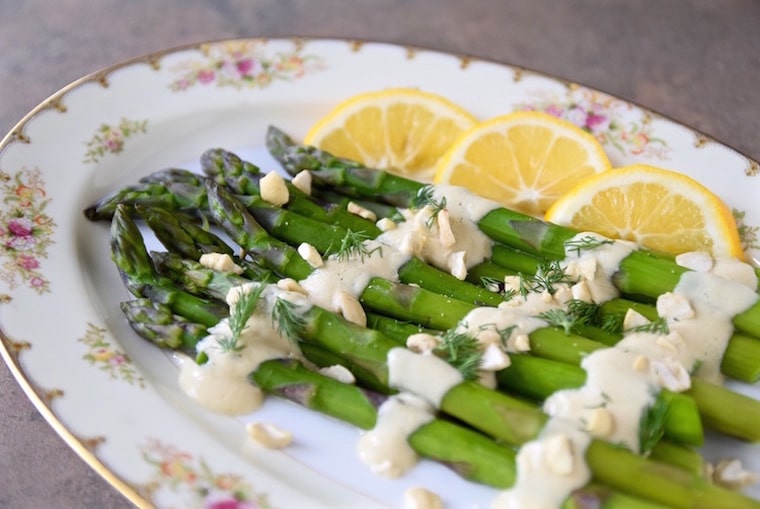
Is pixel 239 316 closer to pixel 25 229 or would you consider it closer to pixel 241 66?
pixel 25 229

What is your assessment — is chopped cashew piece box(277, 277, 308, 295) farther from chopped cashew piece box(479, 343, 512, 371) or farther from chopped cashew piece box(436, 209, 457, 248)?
chopped cashew piece box(479, 343, 512, 371)

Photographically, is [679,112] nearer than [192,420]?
No

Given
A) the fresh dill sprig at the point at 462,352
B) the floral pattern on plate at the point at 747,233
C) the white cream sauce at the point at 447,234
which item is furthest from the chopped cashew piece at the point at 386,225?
the floral pattern on plate at the point at 747,233

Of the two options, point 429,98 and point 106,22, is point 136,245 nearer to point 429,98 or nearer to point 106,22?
point 429,98

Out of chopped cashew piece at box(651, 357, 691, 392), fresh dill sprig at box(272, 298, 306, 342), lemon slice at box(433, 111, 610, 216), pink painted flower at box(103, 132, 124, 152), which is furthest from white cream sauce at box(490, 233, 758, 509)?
pink painted flower at box(103, 132, 124, 152)

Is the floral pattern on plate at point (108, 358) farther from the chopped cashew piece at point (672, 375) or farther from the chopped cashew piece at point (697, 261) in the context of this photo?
the chopped cashew piece at point (697, 261)

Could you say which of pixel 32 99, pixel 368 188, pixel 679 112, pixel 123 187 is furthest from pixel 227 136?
pixel 679 112
